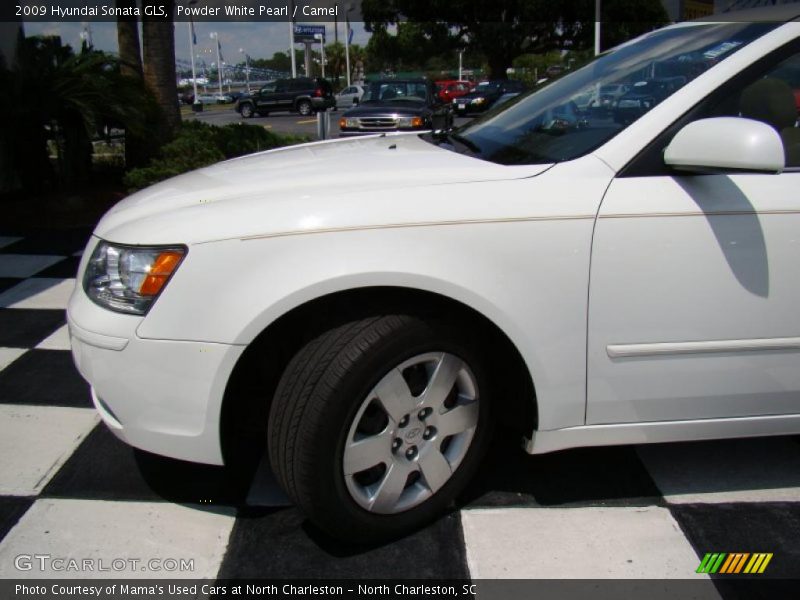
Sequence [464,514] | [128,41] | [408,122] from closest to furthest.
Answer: [464,514]
[128,41]
[408,122]

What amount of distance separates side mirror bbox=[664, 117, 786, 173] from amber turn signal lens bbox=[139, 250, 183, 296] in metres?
1.46

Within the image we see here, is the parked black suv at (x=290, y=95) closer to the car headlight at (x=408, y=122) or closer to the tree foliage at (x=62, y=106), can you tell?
the car headlight at (x=408, y=122)

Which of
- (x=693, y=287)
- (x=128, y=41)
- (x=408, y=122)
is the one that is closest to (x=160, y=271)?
(x=693, y=287)

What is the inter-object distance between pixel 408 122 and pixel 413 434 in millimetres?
12360

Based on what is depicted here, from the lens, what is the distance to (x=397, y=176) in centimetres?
219

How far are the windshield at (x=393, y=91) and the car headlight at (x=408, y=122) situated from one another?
1.62 metres

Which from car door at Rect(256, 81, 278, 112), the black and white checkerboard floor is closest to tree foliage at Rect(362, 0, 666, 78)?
car door at Rect(256, 81, 278, 112)

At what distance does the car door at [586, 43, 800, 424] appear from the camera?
2100mm

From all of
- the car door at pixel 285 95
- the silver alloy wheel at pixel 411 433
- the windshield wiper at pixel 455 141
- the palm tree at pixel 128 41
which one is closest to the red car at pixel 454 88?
the car door at pixel 285 95

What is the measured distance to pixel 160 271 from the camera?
205 cm

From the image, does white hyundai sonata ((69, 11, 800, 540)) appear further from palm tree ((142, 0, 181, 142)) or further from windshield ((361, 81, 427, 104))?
windshield ((361, 81, 427, 104))

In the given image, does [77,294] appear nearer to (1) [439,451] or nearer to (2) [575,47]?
(1) [439,451]

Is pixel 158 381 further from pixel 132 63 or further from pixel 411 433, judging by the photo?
pixel 132 63

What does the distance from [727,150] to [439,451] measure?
3.98 feet
